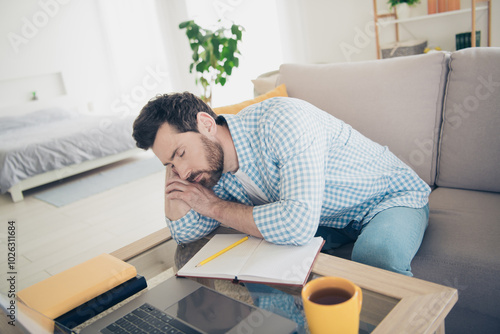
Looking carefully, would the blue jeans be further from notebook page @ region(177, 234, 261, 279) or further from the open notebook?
notebook page @ region(177, 234, 261, 279)

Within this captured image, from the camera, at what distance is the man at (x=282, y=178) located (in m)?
1.04

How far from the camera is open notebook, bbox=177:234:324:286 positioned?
2.83ft

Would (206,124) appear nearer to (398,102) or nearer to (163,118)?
(163,118)

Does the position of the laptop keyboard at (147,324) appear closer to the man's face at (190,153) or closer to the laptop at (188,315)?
the laptop at (188,315)

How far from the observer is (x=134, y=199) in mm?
3184

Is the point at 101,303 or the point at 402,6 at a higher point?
the point at 402,6

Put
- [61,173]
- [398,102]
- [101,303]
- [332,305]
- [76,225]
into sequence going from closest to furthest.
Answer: [332,305], [101,303], [398,102], [76,225], [61,173]

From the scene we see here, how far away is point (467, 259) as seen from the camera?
3.60 ft

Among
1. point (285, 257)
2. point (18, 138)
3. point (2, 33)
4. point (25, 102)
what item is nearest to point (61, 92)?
point (25, 102)

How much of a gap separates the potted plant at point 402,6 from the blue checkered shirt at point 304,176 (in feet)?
7.00

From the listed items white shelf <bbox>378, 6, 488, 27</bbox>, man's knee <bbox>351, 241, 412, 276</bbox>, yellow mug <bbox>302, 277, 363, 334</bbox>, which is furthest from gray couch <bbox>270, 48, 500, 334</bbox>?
white shelf <bbox>378, 6, 488, 27</bbox>

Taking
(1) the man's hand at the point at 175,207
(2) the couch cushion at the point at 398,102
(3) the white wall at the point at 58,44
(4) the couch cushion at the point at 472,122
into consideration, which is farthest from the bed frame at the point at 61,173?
(4) the couch cushion at the point at 472,122

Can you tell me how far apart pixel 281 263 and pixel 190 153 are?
1.42 ft

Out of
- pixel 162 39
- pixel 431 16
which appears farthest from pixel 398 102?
pixel 162 39
